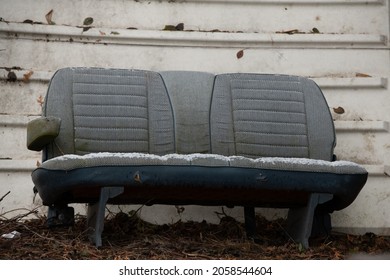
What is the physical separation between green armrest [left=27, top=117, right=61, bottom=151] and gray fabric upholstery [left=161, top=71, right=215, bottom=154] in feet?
2.15

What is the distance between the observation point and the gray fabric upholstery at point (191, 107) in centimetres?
377

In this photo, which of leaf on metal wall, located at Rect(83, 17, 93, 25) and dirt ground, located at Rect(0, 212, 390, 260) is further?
leaf on metal wall, located at Rect(83, 17, 93, 25)

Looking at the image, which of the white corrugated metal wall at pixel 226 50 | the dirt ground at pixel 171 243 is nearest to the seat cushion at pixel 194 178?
the dirt ground at pixel 171 243

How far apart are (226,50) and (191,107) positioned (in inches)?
26.1

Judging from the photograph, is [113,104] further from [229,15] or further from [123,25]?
[229,15]

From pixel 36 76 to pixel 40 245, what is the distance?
3.96 feet

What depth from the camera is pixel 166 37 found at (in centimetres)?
430

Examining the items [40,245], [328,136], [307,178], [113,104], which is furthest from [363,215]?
[40,245]

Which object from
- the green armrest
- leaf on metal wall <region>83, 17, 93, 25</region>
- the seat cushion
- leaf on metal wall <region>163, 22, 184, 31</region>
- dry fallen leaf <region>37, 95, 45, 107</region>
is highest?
leaf on metal wall <region>83, 17, 93, 25</region>

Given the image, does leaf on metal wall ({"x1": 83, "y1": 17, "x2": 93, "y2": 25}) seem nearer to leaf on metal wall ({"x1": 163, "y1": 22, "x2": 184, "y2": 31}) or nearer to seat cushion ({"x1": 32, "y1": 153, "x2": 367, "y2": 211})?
leaf on metal wall ({"x1": 163, "y1": 22, "x2": 184, "y2": 31})

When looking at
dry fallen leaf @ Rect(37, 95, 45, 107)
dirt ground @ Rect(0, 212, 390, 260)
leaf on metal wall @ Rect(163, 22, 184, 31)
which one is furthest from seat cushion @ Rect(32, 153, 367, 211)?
leaf on metal wall @ Rect(163, 22, 184, 31)

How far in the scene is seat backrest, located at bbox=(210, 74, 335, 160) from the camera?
3.78 m

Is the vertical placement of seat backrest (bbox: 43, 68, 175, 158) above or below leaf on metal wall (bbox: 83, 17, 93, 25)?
below

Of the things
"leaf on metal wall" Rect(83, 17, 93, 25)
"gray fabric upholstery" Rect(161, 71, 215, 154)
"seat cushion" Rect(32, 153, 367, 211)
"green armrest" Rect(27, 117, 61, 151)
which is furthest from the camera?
"leaf on metal wall" Rect(83, 17, 93, 25)
